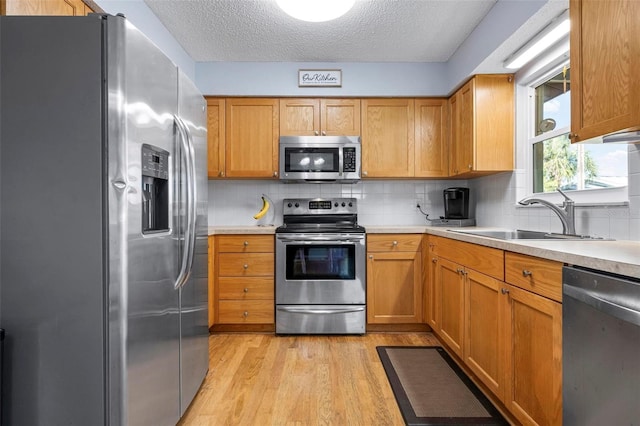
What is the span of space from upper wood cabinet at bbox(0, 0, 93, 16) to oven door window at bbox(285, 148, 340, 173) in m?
1.85

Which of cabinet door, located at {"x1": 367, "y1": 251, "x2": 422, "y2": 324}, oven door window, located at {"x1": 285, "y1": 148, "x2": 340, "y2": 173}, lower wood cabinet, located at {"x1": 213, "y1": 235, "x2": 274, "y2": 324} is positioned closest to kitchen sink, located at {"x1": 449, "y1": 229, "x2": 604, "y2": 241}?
cabinet door, located at {"x1": 367, "y1": 251, "x2": 422, "y2": 324}

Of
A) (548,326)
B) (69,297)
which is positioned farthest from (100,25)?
(548,326)

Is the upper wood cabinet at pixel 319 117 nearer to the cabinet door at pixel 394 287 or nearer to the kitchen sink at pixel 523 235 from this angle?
the cabinet door at pixel 394 287

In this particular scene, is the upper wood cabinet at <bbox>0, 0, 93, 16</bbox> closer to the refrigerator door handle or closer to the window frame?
the refrigerator door handle

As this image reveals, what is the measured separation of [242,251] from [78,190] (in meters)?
1.93

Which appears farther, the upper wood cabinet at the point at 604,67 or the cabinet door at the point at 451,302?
the cabinet door at the point at 451,302

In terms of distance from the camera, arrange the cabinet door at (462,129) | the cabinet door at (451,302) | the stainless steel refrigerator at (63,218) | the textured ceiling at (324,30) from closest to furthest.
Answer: the stainless steel refrigerator at (63,218), the cabinet door at (451,302), the textured ceiling at (324,30), the cabinet door at (462,129)

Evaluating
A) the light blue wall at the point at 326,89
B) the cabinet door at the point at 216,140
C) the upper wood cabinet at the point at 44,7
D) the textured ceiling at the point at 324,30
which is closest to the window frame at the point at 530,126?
the textured ceiling at the point at 324,30

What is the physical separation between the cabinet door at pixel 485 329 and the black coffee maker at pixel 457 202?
133cm

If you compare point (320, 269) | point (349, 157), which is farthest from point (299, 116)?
point (320, 269)

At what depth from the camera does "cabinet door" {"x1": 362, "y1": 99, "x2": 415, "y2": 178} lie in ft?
11.2

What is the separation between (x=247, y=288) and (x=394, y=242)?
1324 millimetres

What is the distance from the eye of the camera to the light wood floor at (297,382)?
1.85 metres

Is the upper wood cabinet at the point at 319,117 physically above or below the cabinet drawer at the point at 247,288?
above
